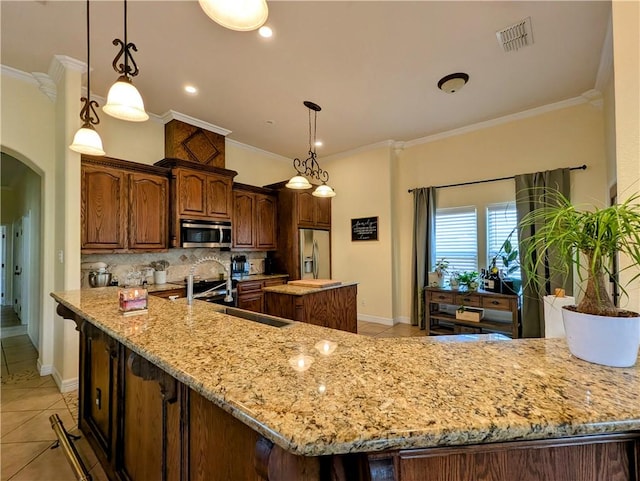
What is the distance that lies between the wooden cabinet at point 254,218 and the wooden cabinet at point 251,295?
2.24 ft

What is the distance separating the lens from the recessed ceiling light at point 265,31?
2436 millimetres

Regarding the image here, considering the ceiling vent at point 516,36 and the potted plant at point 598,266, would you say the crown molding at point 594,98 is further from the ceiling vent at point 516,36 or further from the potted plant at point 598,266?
the potted plant at point 598,266

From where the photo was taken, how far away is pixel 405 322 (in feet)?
16.7

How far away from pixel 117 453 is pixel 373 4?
3.43m

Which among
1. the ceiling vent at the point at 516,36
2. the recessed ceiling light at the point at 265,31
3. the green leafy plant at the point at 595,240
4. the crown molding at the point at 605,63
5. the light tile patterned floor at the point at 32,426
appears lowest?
the light tile patterned floor at the point at 32,426

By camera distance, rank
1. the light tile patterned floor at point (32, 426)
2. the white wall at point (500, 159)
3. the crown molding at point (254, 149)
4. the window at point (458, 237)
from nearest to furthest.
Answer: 1. the light tile patterned floor at point (32, 426)
2. the white wall at point (500, 159)
3. the window at point (458, 237)
4. the crown molding at point (254, 149)

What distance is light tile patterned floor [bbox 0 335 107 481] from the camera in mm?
1841

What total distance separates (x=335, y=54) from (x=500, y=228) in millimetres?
3335

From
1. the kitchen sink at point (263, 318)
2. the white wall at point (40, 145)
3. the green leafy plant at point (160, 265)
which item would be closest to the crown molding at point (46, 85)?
the white wall at point (40, 145)

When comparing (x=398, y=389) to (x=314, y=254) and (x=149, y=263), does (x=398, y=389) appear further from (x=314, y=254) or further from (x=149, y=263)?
(x=314, y=254)

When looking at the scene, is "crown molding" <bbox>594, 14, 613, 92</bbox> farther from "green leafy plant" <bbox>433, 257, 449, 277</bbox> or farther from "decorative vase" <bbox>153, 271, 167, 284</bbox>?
"decorative vase" <bbox>153, 271, 167, 284</bbox>

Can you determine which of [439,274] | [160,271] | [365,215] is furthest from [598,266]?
[365,215]

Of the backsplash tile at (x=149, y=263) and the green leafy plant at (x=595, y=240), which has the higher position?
the green leafy plant at (x=595, y=240)

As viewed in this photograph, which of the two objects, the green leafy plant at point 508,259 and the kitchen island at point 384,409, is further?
the green leafy plant at point 508,259
